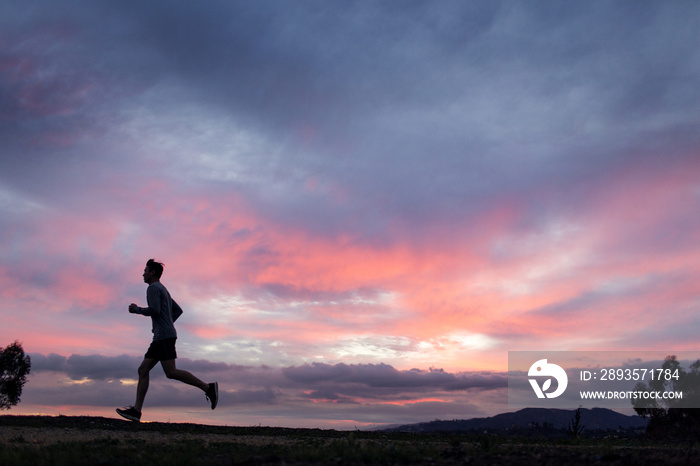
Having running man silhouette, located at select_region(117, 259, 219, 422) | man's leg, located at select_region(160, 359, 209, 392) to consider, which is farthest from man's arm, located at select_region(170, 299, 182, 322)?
man's leg, located at select_region(160, 359, 209, 392)

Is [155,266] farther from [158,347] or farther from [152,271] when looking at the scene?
[158,347]

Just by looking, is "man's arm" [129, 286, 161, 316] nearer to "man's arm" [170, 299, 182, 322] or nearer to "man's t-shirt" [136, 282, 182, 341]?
"man's t-shirt" [136, 282, 182, 341]

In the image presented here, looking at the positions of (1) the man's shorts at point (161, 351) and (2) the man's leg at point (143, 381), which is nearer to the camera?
(2) the man's leg at point (143, 381)

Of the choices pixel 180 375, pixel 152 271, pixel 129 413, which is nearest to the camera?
pixel 129 413

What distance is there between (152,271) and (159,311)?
44.6 inches

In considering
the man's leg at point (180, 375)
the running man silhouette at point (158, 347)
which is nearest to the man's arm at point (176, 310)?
the running man silhouette at point (158, 347)

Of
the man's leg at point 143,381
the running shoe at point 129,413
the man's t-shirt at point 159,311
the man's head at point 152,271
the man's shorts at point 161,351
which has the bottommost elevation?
the running shoe at point 129,413

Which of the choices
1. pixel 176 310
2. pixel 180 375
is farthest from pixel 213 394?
pixel 176 310

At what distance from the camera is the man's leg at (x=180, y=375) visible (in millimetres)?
13070

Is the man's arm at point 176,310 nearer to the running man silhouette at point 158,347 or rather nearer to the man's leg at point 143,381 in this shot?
the running man silhouette at point 158,347

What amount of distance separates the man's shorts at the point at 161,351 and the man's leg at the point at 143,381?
118mm

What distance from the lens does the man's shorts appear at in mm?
13078

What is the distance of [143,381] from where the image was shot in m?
13.0

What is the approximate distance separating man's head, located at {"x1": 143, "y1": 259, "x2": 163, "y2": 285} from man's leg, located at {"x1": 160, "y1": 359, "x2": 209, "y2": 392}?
2.00m
